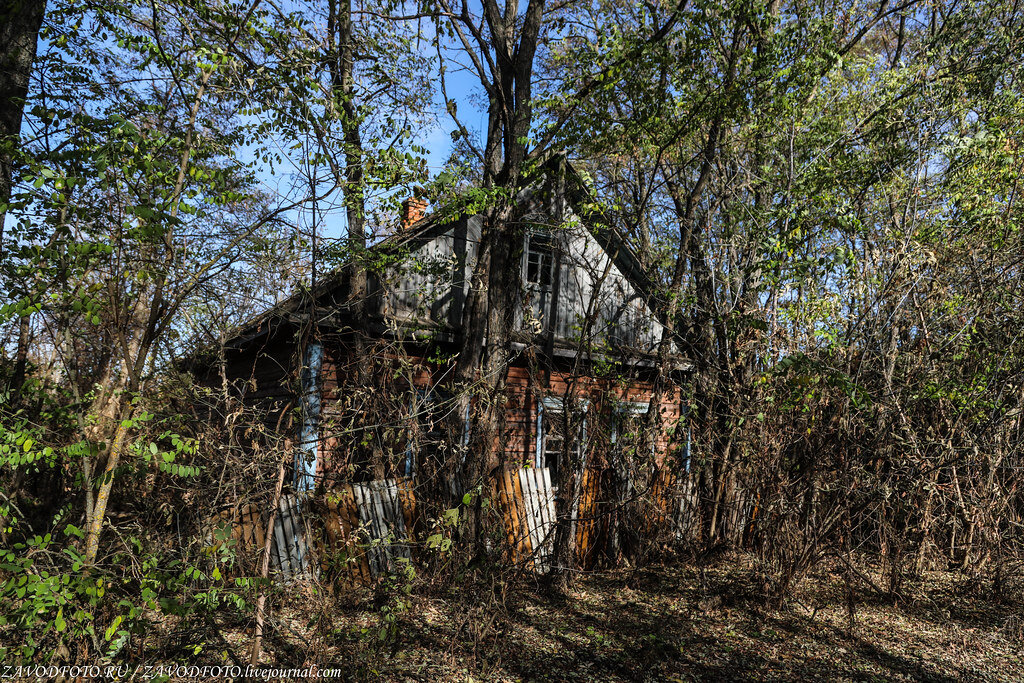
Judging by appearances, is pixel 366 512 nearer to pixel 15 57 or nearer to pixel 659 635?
pixel 659 635

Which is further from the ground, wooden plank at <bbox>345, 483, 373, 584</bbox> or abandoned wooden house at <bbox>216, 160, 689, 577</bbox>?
abandoned wooden house at <bbox>216, 160, 689, 577</bbox>

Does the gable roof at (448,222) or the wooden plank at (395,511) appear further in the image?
the gable roof at (448,222)

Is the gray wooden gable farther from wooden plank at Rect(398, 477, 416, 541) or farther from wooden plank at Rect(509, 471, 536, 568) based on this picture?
wooden plank at Rect(398, 477, 416, 541)

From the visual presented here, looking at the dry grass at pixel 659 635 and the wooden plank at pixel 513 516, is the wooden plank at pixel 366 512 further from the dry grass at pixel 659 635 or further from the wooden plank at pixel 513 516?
the wooden plank at pixel 513 516

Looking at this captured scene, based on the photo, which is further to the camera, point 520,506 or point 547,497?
point 547,497

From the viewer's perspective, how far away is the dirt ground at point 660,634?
505cm

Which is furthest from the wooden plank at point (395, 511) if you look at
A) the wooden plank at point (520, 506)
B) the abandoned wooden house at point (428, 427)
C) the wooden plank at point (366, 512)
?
the wooden plank at point (520, 506)

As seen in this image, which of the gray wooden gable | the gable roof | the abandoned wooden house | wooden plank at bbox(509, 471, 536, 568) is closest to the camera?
the abandoned wooden house

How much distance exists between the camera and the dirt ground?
505 centimetres

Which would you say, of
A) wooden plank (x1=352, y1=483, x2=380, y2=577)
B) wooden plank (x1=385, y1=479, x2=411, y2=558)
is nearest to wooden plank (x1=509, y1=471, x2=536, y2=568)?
wooden plank (x1=385, y1=479, x2=411, y2=558)

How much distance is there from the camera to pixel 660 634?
19.6 ft

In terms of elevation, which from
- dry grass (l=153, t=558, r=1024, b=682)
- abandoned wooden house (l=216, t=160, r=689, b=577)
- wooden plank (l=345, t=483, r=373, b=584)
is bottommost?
dry grass (l=153, t=558, r=1024, b=682)

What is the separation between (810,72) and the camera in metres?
8.77

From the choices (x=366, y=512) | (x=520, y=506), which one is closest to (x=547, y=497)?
(x=520, y=506)
